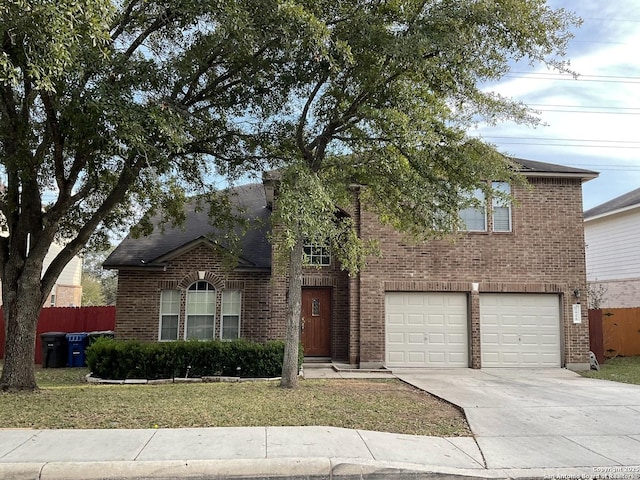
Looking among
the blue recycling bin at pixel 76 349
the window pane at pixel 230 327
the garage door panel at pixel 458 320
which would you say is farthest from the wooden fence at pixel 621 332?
the blue recycling bin at pixel 76 349

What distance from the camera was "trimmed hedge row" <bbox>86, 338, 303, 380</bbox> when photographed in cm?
1223

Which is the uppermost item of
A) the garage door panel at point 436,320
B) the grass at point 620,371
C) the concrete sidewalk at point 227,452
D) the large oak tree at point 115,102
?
the large oak tree at point 115,102

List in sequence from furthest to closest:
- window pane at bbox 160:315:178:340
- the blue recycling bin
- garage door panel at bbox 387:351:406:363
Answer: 1. the blue recycling bin
2. window pane at bbox 160:315:178:340
3. garage door panel at bbox 387:351:406:363

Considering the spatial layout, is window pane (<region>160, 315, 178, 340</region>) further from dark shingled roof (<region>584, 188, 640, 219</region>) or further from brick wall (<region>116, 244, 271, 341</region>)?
dark shingled roof (<region>584, 188, 640, 219</region>)

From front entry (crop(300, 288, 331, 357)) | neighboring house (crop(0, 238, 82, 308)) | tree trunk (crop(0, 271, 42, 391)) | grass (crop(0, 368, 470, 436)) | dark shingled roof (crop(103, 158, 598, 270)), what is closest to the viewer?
grass (crop(0, 368, 470, 436))

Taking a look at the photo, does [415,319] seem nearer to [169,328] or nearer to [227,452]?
[169,328]

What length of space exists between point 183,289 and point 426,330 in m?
6.80

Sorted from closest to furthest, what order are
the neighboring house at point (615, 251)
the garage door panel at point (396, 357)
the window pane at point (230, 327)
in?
the garage door panel at point (396, 357) < the window pane at point (230, 327) < the neighboring house at point (615, 251)

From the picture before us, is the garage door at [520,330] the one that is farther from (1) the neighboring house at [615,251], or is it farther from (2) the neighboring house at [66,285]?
(2) the neighboring house at [66,285]

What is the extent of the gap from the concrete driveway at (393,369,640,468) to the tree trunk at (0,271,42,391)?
741cm

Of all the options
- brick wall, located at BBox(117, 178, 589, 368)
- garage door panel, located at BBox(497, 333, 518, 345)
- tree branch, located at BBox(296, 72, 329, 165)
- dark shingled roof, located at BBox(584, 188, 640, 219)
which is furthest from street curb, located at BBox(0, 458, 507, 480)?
dark shingled roof, located at BBox(584, 188, 640, 219)

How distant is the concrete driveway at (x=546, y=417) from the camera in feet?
19.4

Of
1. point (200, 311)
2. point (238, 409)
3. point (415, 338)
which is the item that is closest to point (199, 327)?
point (200, 311)

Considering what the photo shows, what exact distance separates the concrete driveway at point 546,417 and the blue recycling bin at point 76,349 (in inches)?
381
